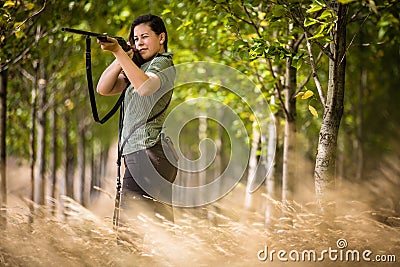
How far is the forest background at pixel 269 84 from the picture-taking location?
500 centimetres

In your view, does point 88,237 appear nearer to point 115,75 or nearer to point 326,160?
point 115,75

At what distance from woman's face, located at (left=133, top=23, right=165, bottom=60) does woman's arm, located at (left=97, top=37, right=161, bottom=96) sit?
26 cm

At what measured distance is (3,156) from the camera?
25.6ft

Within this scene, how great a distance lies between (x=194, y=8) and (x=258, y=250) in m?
3.11

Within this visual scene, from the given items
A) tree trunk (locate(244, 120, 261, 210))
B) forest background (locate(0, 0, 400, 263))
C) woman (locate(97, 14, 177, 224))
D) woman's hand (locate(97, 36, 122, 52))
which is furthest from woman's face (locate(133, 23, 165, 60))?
tree trunk (locate(244, 120, 261, 210))

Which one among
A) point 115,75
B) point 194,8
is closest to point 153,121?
point 115,75

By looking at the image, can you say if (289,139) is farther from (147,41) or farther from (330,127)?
(147,41)

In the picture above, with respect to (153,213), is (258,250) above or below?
below

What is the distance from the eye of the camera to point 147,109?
15.7 ft

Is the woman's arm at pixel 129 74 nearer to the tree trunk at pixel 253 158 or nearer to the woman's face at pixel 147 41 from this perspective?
the woman's face at pixel 147 41

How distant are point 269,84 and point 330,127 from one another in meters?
2.22

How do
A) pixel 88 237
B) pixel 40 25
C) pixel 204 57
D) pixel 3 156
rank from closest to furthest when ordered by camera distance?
pixel 88 237, pixel 3 156, pixel 40 25, pixel 204 57

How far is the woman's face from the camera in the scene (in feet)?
16.1

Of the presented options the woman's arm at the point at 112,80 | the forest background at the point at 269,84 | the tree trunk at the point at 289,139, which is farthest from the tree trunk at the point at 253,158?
the woman's arm at the point at 112,80
